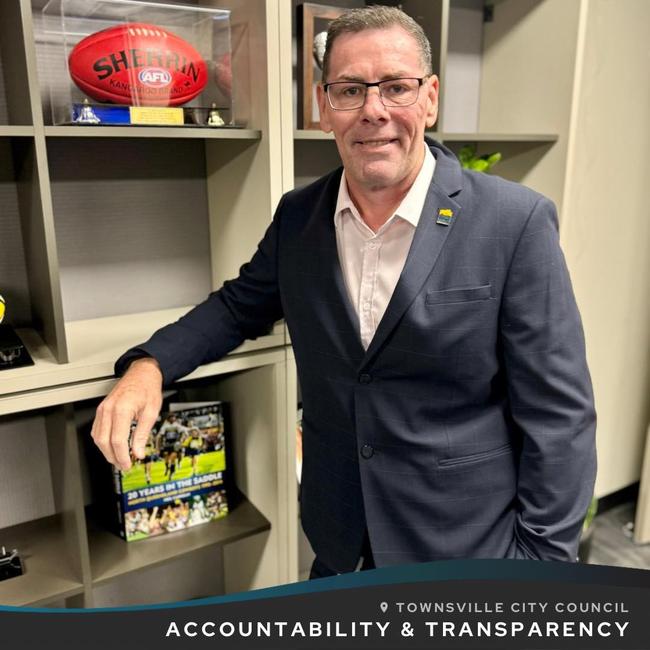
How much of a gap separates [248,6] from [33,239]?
67 cm

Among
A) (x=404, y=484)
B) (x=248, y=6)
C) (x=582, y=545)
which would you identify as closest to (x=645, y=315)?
(x=582, y=545)

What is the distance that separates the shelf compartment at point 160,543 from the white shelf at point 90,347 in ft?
1.53

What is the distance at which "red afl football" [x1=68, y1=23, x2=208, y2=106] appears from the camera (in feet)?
4.12

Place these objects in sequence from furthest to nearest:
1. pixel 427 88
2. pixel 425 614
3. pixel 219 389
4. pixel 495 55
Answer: pixel 495 55 < pixel 219 389 < pixel 425 614 < pixel 427 88

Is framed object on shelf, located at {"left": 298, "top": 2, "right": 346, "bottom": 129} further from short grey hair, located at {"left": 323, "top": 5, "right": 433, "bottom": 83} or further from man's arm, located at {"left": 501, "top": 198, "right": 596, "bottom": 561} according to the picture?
man's arm, located at {"left": 501, "top": 198, "right": 596, "bottom": 561}

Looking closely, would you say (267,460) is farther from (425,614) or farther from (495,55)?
(495,55)

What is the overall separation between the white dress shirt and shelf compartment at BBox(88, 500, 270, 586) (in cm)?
70

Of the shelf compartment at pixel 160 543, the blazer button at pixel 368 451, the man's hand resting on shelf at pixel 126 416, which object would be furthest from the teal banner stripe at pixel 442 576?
the man's hand resting on shelf at pixel 126 416

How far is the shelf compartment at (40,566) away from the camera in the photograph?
140 centimetres

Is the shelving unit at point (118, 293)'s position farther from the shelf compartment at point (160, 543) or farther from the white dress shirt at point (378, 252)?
the white dress shirt at point (378, 252)

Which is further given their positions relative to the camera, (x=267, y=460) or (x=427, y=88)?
(x=267, y=460)

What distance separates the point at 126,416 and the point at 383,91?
728mm

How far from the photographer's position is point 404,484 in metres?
1.23

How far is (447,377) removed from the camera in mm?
1177
